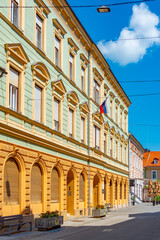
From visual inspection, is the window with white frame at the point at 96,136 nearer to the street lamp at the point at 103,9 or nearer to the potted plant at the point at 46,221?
the potted plant at the point at 46,221

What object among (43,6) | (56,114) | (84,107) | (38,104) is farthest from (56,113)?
(43,6)

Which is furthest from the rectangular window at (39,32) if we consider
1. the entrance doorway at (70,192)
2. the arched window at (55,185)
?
the entrance doorway at (70,192)

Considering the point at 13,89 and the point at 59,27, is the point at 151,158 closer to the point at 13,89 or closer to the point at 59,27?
the point at 59,27

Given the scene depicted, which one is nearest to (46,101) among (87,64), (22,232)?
(22,232)

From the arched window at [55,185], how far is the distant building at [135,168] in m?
Result: 28.5

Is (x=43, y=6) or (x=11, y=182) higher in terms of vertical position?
(x=43, y=6)

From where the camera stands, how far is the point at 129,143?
5184 cm

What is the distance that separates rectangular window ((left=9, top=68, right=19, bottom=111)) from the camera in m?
18.1

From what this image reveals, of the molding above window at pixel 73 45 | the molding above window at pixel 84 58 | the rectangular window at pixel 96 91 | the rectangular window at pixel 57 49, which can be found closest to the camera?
the rectangular window at pixel 57 49

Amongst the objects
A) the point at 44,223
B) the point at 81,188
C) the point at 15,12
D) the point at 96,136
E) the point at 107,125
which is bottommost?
the point at 44,223

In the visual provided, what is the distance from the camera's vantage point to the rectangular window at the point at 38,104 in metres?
20.9

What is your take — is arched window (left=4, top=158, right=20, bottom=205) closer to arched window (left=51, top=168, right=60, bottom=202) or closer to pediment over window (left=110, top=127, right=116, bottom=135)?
arched window (left=51, top=168, right=60, bottom=202)

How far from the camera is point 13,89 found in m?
18.5

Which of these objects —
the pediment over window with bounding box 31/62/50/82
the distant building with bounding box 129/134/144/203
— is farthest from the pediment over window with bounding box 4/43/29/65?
the distant building with bounding box 129/134/144/203
